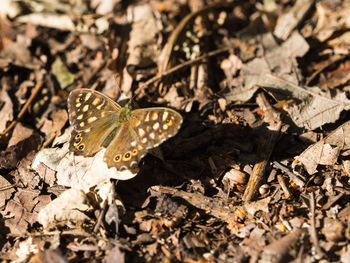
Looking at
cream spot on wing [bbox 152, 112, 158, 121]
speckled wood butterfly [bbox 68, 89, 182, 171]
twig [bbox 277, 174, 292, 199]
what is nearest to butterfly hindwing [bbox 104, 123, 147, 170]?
speckled wood butterfly [bbox 68, 89, 182, 171]

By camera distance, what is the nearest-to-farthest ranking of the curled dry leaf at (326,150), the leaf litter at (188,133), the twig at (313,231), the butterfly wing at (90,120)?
1. the twig at (313,231)
2. the leaf litter at (188,133)
3. the curled dry leaf at (326,150)
4. the butterfly wing at (90,120)

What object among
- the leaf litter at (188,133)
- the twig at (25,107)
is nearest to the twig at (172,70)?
the leaf litter at (188,133)

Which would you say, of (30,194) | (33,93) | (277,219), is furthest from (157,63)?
(277,219)


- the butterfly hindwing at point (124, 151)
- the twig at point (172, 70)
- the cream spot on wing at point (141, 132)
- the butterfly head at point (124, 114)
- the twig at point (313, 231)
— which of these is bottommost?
the twig at point (313, 231)

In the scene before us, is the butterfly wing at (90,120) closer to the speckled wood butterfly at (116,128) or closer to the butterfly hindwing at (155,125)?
the speckled wood butterfly at (116,128)

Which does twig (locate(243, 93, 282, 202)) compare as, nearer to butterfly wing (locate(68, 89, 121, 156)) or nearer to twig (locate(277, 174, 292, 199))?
twig (locate(277, 174, 292, 199))

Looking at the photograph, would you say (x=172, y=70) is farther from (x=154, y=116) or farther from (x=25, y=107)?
(x=25, y=107)

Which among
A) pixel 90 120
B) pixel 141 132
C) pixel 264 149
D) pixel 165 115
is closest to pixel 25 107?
pixel 90 120
